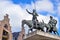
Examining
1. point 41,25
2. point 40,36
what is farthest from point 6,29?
point 40,36

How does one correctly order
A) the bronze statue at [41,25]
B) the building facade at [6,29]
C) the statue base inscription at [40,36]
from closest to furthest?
1. the statue base inscription at [40,36]
2. the bronze statue at [41,25]
3. the building facade at [6,29]

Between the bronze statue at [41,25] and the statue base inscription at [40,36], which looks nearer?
the statue base inscription at [40,36]

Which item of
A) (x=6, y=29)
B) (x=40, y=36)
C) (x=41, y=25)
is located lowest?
(x=40, y=36)

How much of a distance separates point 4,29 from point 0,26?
2764 millimetres

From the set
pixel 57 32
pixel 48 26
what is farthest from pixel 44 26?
pixel 57 32

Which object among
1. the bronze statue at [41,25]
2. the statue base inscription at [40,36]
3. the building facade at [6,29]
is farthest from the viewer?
the building facade at [6,29]

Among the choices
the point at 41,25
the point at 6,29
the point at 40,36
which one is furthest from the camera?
the point at 6,29

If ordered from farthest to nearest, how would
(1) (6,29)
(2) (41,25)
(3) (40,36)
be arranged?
(1) (6,29), (2) (41,25), (3) (40,36)

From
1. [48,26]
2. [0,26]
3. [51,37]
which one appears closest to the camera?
[51,37]

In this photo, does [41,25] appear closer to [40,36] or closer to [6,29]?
[40,36]

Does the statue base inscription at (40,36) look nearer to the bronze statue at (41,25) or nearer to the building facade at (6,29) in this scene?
the bronze statue at (41,25)

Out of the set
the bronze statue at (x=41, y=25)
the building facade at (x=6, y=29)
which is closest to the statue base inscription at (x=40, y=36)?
the bronze statue at (x=41, y=25)

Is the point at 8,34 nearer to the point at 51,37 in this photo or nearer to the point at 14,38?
the point at 14,38

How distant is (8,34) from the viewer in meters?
66.6
